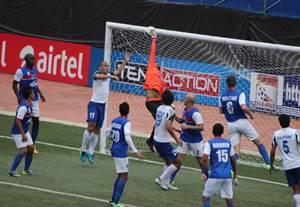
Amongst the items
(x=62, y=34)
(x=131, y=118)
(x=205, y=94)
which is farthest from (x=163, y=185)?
(x=62, y=34)

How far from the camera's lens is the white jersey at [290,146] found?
691 inches

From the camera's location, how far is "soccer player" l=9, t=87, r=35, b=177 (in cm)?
1934

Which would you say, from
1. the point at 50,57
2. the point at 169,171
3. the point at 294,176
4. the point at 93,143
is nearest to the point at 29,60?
the point at 93,143

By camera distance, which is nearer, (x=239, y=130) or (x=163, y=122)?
(x=163, y=122)

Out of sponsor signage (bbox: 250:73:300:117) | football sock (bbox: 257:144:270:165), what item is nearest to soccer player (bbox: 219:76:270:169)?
football sock (bbox: 257:144:270:165)

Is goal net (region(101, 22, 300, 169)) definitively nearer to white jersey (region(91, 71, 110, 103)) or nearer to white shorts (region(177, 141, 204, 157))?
white jersey (region(91, 71, 110, 103))

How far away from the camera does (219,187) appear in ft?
54.3

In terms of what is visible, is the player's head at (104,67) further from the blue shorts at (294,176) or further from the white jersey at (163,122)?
the blue shorts at (294,176)

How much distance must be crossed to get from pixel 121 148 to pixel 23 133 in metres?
2.59

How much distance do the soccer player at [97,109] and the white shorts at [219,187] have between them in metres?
5.50

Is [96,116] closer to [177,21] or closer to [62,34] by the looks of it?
[177,21]

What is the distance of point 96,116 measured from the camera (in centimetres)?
2214

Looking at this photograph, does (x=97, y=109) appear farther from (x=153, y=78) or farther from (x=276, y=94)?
(x=276, y=94)

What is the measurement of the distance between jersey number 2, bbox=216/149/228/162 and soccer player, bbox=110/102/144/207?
1.59m
